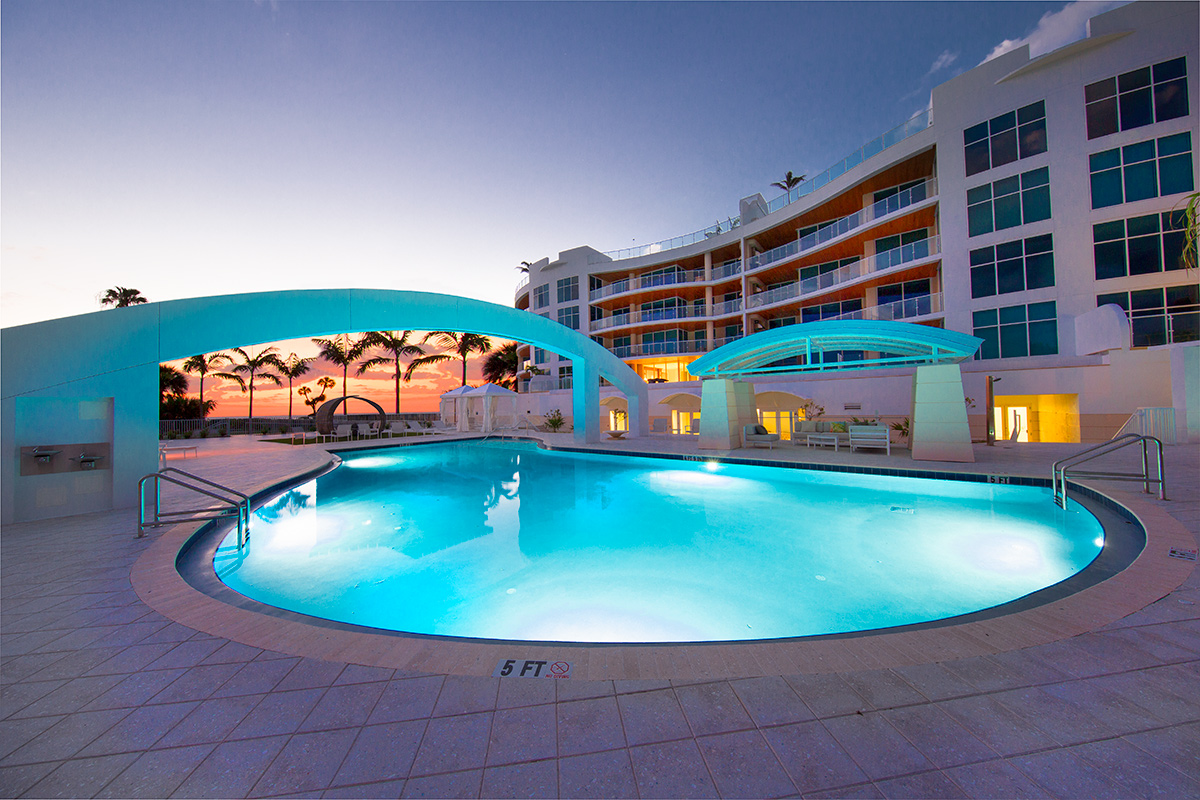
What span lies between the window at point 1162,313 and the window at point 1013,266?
1973 mm

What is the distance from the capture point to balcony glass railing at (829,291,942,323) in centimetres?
1911

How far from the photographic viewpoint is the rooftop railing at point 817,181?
1975 centimetres

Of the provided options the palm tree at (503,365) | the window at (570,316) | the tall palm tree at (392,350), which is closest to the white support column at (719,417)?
the window at (570,316)

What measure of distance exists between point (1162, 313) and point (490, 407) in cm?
2793

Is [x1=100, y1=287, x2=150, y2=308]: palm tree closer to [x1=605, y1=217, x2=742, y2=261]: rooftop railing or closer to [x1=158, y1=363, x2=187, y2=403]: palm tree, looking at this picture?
[x1=158, y1=363, x2=187, y2=403]: palm tree

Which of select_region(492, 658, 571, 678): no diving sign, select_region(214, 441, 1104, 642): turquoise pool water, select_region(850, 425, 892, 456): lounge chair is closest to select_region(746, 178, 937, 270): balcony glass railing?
select_region(850, 425, 892, 456): lounge chair

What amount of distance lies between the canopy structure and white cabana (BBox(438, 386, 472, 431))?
52.5 ft

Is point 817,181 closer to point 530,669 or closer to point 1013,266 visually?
point 1013,266

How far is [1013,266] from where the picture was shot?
1688 centimetres

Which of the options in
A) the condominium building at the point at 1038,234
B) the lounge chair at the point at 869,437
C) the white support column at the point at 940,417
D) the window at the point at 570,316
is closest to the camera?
the white support column at the point at 940,417

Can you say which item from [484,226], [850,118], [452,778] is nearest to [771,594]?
[452,778]

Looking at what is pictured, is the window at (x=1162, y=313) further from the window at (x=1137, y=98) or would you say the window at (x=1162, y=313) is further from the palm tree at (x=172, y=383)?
the palm tree at (x=172, y=383)

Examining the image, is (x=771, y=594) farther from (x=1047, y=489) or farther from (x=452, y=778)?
(x=1047, y=489)

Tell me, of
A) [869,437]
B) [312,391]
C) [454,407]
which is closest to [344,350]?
[312,391]
